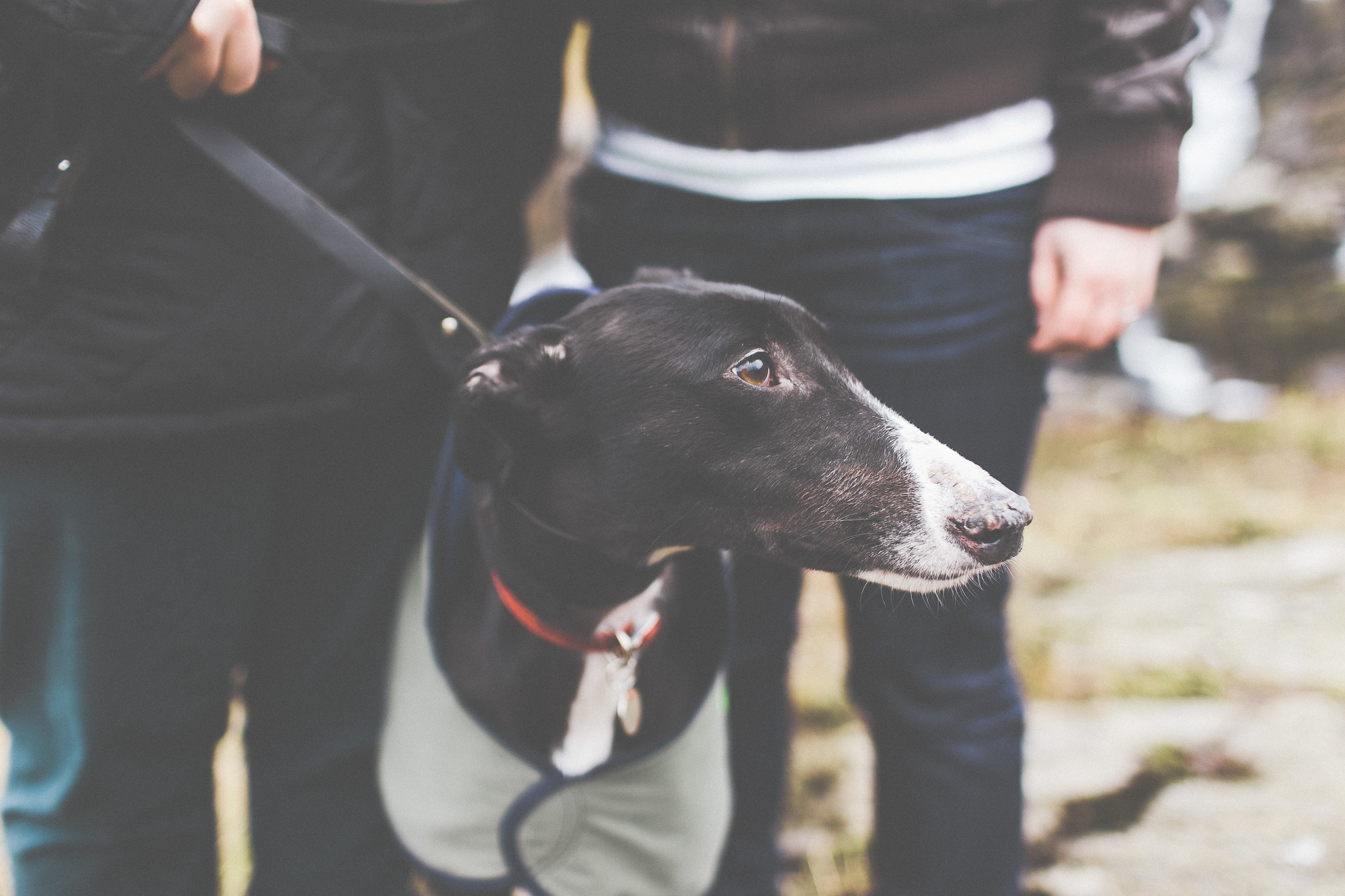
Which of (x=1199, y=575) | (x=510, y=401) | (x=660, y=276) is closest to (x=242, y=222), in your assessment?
(x=510, y=401)

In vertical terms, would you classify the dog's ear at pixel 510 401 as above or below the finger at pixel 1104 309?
below

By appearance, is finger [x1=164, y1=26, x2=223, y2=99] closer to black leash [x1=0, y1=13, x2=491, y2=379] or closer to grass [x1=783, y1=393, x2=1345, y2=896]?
black leash [x1=0, y1=13, x2=491, y2=379]

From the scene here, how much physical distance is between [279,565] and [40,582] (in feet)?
1.11

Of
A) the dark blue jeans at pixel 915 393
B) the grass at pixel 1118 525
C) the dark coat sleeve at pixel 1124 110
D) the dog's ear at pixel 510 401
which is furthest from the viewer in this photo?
the grass at pixel 1118 525

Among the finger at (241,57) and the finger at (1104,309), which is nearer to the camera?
the finger at (241,57)

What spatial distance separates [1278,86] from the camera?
5.91 m

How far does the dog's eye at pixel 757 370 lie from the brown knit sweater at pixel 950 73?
0.40 metres

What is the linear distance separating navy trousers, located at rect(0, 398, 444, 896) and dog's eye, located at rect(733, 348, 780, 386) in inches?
24.5

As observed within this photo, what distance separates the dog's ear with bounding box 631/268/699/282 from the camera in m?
1.52

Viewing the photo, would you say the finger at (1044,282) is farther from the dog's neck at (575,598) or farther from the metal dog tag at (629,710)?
the metal dog tag at (629,710)

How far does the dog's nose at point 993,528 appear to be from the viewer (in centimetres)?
121

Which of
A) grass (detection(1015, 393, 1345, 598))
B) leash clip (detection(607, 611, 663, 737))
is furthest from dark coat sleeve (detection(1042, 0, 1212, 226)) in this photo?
grass (detection(1015, 393, 1345, 598))

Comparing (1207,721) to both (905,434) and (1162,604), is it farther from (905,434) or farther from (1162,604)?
(905,434)

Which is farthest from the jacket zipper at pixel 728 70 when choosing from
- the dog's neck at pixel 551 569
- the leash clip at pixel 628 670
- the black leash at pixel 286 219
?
the leash clip at pixel 628 670
